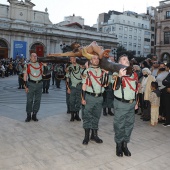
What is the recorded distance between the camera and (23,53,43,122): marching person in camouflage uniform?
6.64 metres

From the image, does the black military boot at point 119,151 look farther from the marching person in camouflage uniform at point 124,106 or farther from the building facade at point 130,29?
the building facade at point 130,29

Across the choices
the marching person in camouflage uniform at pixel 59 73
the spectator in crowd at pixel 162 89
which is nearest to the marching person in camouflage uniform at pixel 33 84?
the marching person in camouflage uniform at pixel 59 73

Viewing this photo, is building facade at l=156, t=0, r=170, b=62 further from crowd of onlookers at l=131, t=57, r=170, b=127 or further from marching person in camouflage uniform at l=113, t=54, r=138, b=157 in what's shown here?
marching person in camouflage uniform at l=113, t=54, r=138, b=157

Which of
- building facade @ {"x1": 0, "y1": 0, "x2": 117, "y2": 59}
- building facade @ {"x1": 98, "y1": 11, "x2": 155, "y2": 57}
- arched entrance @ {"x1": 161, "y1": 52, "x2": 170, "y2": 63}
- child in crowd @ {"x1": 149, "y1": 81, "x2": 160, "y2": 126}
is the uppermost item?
building facade @ {"x1": 98, "y1": 11, "x2": 155, "y2": 57}

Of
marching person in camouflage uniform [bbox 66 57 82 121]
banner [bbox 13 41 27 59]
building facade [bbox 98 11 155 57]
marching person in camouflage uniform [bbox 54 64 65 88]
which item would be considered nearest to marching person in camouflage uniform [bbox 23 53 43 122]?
marching person in camouflage uniform [bbox 66 57 82 121]

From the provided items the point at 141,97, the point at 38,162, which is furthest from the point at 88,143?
the point at 141,97

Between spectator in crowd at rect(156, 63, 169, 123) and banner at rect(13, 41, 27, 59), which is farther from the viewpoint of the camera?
banner at rect(13, 41, 27, 59)

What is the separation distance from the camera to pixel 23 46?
35750mm

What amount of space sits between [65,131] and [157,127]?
2602mm

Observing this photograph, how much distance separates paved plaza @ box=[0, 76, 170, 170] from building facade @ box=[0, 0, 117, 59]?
94.0ft

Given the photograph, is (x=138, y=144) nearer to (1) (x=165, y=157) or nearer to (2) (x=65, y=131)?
(1) (x=165, y=157)

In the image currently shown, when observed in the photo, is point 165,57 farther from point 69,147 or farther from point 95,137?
point 69,147

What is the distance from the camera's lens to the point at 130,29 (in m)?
68.0

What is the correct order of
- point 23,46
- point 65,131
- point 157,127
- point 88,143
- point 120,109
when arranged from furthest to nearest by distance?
point 23,46, point 157,127, point 65,131, point 88,143, point 120,109
